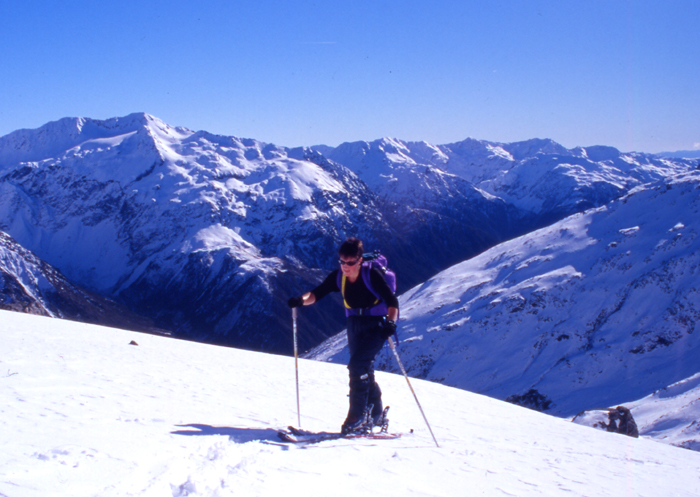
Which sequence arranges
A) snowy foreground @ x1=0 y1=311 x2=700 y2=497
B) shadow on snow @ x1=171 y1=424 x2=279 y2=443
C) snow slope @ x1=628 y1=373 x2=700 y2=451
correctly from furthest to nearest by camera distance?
snow slope @ x1=628 y1=373 x2=700 y2=451 → shadow on snow @ x1=171 y1=424 x2=279 y2=443 → snowy foreground @ x1=0 y1=311 x2=700 y2=497

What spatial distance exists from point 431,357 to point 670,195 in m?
58.6

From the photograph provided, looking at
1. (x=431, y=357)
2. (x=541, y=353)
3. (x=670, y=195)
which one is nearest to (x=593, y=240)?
(x=670, y=195)

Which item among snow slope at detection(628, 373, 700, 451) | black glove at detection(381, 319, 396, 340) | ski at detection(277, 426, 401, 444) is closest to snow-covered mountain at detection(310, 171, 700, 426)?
snow slope at detection(628, 373, 700, 451)

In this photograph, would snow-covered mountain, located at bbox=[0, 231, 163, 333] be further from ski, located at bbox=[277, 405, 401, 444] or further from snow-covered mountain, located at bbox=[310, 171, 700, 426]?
ski, located at bbox=[277, 405, 401, 444]

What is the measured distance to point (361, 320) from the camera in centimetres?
800

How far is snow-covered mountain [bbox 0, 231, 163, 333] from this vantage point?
5364 inches

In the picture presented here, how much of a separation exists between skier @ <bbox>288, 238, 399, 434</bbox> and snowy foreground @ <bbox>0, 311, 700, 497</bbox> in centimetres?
79

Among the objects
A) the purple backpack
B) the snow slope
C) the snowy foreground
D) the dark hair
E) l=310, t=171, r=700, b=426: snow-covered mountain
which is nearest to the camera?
the snowy foreground

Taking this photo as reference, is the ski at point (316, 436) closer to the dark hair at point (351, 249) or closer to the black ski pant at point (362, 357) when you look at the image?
the black ski pant at point (362, 357)

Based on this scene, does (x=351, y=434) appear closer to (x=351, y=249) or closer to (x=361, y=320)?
(x=361, y=320)

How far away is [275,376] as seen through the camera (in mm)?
13430

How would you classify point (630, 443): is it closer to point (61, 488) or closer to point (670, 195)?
point (61, 488)

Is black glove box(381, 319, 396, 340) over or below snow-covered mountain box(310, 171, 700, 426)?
over

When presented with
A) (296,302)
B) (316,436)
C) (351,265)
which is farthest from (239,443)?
(351,265)
